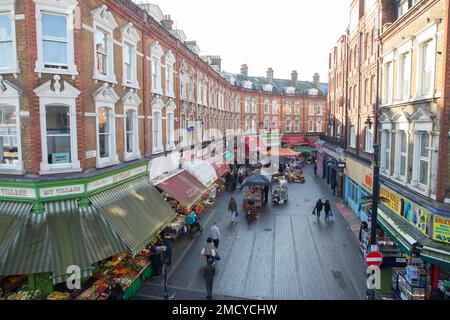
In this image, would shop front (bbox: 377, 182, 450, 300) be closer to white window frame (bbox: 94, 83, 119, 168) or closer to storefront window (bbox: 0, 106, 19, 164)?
white window frame (bbox: 94, 83, 119, 168)

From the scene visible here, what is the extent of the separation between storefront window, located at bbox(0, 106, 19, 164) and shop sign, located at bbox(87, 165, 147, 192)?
2562 millimetres

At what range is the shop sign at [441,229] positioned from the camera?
10.9 metres

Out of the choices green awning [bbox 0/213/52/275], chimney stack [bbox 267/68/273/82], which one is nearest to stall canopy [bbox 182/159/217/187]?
green awning [bbox 0/213/52/275]

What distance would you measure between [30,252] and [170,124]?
11728 millimetres

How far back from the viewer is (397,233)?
13242mm

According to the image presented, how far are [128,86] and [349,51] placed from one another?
19877mm

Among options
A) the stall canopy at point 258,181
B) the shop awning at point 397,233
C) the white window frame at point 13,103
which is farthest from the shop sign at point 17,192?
the stall canopy at point 258,181

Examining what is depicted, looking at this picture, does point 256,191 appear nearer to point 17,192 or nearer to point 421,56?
point 421,56

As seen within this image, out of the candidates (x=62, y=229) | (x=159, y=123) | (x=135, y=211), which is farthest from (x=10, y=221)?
(x=159, y=123)

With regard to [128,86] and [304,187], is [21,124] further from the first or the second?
[304,187]

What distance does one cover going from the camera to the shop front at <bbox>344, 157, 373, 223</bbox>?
19.9 metres

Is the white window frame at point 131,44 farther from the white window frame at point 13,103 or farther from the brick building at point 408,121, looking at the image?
the brick building at point 408,121

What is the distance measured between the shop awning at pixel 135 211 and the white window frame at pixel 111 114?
113 centimetres
